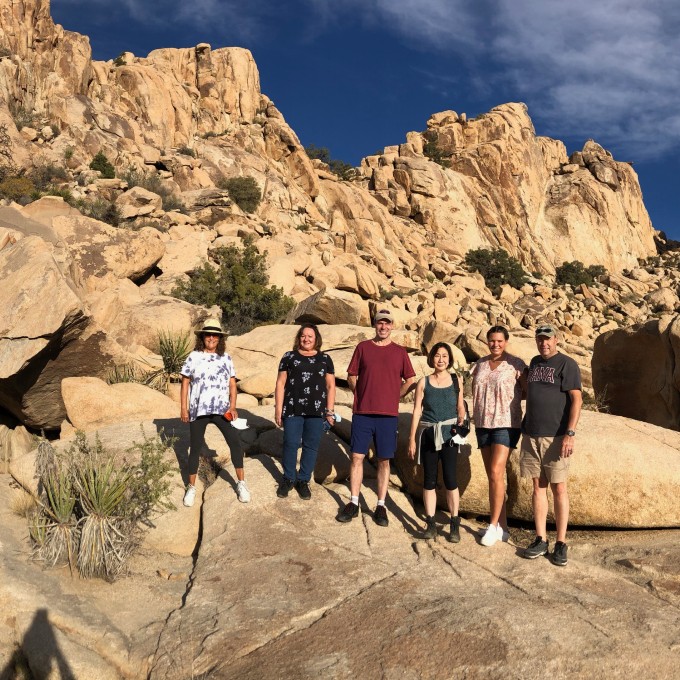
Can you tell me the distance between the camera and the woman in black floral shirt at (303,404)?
240 inches

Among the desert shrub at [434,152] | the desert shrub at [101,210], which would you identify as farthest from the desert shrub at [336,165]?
the desert shrub at [101,210]

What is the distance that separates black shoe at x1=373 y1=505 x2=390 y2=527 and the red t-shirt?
3.18 feet

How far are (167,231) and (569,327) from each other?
22194mm

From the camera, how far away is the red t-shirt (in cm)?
584

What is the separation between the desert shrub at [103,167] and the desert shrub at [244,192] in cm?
649

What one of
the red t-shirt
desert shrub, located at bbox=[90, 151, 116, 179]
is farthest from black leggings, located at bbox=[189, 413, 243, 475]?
desert shrub, located at bbox=[90, 151, 116, 179]

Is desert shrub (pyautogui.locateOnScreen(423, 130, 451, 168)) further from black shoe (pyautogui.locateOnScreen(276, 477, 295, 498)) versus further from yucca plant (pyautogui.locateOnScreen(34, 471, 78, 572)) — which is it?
yucca plant (pyautogui.locateOnScreen(34, 471, 78, 572))

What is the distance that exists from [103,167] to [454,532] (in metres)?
27.5

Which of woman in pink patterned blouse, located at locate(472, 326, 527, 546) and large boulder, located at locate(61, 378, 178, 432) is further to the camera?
large boulder, located at locate(61, 378, 178, 432)

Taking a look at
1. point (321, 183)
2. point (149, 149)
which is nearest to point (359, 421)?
point (149, 149)

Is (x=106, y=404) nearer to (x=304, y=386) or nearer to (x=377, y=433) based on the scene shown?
(x=304, y=386)

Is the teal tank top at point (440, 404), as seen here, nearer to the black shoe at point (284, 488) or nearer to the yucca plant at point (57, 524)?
the black shoe at point (284, 488)

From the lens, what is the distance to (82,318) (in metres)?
8.34

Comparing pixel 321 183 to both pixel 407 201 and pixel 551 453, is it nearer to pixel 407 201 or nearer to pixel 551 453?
pixel 407 201
